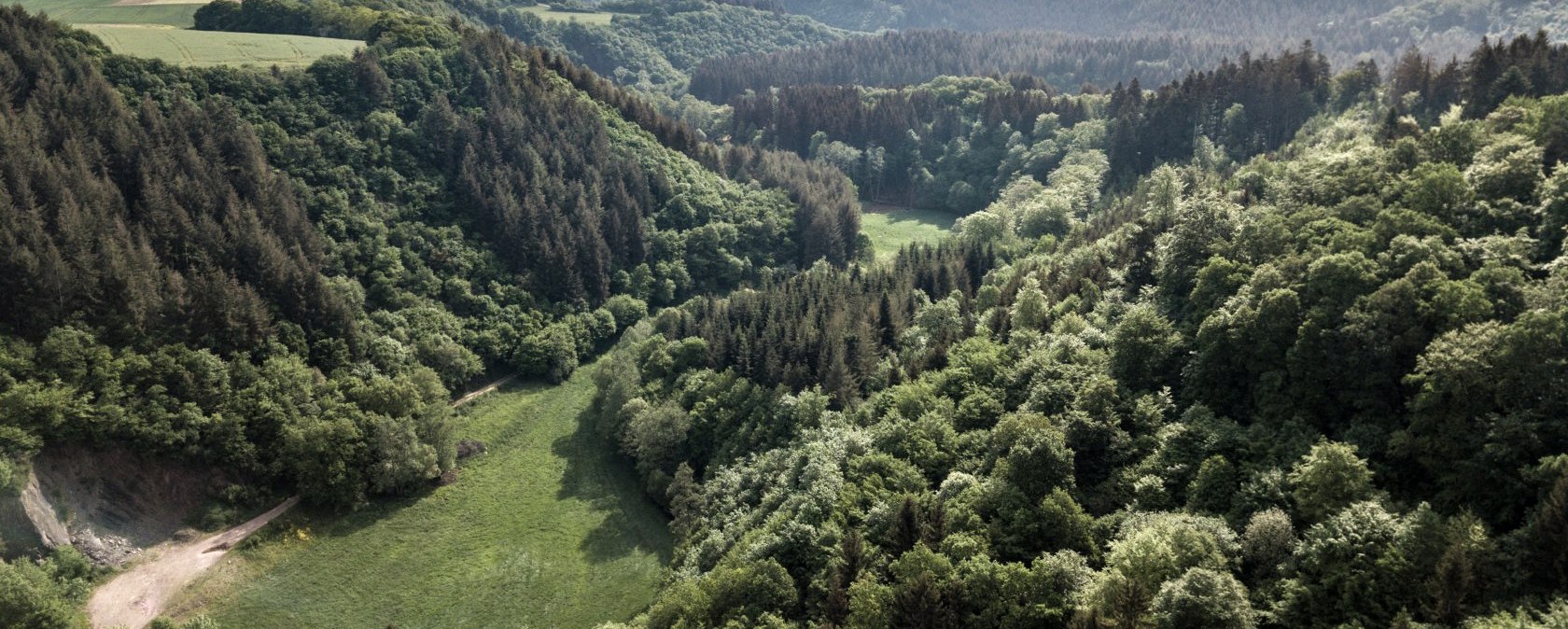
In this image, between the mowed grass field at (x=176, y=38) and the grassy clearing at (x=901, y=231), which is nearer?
the mowed grass field at (x=176, y=38)

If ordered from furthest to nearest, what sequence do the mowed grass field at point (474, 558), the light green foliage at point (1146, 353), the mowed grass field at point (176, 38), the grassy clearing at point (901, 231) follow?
the grassy clearing at point (901, 231) → the mowed grass field at point (176, 38) → the mowed grass field at point (474, 558) → the light green foliage at point (1146, 353)

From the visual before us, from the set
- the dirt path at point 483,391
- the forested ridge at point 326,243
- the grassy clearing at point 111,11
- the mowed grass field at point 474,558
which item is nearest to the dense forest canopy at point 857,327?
the forested ridge at point 326,243

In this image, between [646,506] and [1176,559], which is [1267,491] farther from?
[646,506]

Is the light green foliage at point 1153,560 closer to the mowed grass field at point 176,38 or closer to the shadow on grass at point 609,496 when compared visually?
the shadow on grass at point 609,496

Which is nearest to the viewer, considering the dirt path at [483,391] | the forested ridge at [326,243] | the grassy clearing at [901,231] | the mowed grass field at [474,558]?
the mowed grass field at [474,558]

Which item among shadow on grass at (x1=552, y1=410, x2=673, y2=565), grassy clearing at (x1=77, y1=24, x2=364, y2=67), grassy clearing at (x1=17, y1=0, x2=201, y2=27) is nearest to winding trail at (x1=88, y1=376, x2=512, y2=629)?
shadow on grass at (x1=552, y1=410, x2=673, y2=565)

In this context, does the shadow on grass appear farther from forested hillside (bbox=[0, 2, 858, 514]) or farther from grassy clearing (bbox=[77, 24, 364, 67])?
grassy clearing (bbox=[77, 24, 364, 67])

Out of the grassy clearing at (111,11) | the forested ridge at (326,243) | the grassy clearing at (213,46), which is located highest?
the grassy clearing at (111,11)
